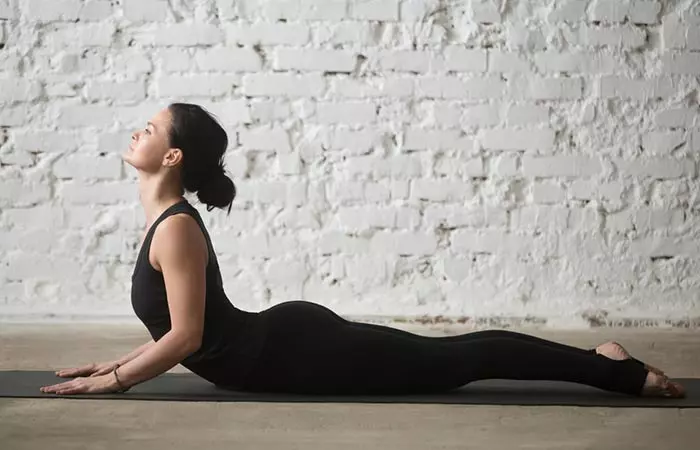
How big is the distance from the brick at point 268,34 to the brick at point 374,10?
7.7 inches

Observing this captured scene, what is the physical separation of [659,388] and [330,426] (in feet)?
2.51

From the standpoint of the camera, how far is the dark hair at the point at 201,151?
1.92 m

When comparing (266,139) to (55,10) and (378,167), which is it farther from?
(55,10)

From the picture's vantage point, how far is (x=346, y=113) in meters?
3.35

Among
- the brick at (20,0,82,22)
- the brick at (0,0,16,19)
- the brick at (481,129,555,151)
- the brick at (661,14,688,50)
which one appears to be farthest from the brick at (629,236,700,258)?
the brick at (0,0,16,19)

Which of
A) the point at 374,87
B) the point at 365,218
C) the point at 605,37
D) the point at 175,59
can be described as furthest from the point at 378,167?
the point at 605,37

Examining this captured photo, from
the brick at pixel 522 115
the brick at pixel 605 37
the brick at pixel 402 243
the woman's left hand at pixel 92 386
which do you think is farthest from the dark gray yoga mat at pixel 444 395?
the brick at pixel 605 37

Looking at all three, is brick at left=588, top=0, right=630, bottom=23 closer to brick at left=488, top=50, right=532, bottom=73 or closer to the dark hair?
brick at left=488, top=50, right=532, bottom=73

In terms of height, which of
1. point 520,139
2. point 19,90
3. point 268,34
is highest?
point 268,34

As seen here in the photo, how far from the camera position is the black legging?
1891 millimetres

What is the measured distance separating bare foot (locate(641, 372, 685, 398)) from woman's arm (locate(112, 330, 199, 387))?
1.01m

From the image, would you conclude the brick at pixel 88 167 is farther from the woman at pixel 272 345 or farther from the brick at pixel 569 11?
the brick at pixel 569 11

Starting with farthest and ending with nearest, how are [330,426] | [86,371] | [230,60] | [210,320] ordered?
[230,60]
[86,371]
[210,320]
[330,426]

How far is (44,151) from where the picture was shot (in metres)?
3.38
